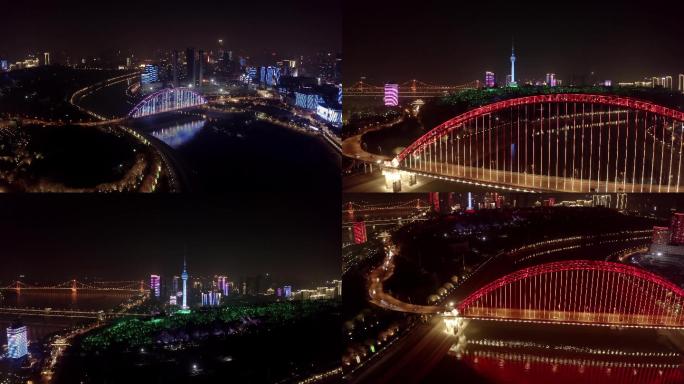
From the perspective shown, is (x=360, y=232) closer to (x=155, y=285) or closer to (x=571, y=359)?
(x=155, y=285)

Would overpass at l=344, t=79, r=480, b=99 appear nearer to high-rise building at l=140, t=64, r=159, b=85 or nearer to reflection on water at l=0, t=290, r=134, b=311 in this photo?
high-rise building at l=140, t=64, r=159, b=85

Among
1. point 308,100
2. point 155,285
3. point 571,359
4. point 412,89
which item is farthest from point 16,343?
point 571,359

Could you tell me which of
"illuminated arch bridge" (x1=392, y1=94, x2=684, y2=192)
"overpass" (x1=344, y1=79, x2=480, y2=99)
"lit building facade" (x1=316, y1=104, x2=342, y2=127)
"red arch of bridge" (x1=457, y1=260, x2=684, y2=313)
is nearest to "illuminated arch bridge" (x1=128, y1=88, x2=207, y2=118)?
"lit building facade" (x1=316, y1=104, x2=342, y2=127)

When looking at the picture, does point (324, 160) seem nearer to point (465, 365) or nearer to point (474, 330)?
point (465, 365)

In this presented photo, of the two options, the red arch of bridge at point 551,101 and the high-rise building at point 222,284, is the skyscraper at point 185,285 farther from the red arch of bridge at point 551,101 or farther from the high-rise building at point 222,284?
the red arch of bridge at point 551,101

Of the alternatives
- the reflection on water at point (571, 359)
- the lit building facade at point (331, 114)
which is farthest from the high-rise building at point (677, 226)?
the lit building facade at point (331, 114)

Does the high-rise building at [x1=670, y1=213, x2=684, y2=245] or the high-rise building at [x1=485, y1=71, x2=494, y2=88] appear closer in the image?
the high-rise building at [x1=485, y1=71, x2=494, y2=88]
